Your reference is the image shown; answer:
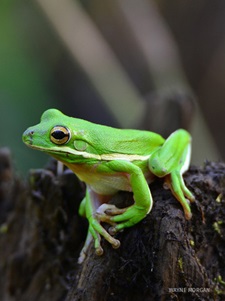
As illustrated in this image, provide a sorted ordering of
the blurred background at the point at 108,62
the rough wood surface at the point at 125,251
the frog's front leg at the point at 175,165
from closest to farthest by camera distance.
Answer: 1. the rough wood surface at the point at 125,251
2. the frog's front leg at the point at 175,165
3. the blurred background at the point at 108,62

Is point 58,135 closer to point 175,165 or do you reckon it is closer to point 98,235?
point 98,235

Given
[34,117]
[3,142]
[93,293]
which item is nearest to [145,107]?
[34,117]

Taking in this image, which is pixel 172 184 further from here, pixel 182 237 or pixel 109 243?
pixel 109 243

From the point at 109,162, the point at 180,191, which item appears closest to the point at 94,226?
the point at 109,162

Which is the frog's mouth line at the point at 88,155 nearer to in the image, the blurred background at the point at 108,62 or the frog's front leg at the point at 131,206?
the frog's front leg at the point at 131,206

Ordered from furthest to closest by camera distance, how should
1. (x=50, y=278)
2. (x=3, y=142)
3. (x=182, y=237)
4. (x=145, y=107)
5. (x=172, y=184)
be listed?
(x=3, y=142) → (x=145, y=107) → (x=50, y=278) → (x=172, y=184) → (x=182, y=237)

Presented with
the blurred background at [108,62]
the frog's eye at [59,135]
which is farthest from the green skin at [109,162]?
the blurred background at [108,62]

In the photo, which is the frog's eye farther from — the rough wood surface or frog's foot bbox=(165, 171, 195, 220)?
frog's foot bbox=(165, 171, 195, 220)
